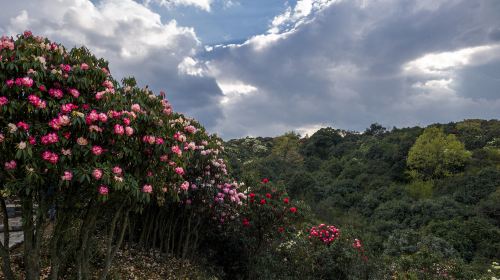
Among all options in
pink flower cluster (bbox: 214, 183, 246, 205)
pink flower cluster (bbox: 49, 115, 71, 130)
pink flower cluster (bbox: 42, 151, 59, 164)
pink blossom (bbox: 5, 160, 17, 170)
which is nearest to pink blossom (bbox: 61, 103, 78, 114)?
pink flower cluster (bbox: 49, 115, 71, 130)

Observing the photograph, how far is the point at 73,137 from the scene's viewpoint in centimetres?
501

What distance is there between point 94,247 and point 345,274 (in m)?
6.70

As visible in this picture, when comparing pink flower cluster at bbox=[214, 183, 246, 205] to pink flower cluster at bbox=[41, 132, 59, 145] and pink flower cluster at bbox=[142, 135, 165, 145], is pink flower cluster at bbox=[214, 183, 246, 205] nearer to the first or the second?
pink flower cluster at bbox=[142, 135, 165, 145]

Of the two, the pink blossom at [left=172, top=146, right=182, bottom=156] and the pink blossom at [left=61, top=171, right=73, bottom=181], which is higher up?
the pink blossom at [left=172, top=146, right=182, bottom=156]

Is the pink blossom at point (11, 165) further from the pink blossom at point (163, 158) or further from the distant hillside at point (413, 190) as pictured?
the distant hillside at point (413, 190)

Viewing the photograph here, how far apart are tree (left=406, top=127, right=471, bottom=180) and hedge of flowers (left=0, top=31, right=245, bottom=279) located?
4018 centimetres

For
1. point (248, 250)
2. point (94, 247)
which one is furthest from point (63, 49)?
point (248, 250)

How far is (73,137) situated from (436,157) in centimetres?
4300

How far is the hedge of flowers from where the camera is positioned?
4.74m

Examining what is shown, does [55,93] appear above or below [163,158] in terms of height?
above

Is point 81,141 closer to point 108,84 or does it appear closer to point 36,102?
point 36,102

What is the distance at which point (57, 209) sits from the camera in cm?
571

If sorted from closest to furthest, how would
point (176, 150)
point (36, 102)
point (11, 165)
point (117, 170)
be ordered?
point (11, 165), point (36, 102), point (117, 170), point (176, 150)

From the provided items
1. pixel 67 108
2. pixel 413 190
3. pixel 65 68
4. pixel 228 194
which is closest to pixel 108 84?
pixel 65 68
